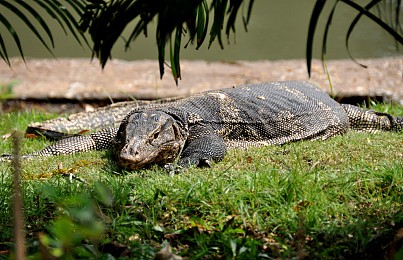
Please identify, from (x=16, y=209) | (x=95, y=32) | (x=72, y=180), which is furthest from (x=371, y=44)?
(x=16, y=209)

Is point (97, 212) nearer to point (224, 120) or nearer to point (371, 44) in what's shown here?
point (224, 120)

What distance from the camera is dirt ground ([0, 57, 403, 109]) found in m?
8.83

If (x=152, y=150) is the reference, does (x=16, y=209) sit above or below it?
above

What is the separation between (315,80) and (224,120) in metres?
3.16

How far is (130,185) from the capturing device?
4398mm

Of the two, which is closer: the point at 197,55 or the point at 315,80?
the point at 315,80

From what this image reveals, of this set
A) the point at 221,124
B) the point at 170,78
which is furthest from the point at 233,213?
the point at 170,78

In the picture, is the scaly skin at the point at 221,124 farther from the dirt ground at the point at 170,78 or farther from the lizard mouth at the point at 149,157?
the dirt ground at the point at 170,78

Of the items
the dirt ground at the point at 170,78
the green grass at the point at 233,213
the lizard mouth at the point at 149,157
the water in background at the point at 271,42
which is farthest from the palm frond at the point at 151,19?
the water in background at the point at 271,42

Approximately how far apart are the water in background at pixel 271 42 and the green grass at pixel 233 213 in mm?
8038

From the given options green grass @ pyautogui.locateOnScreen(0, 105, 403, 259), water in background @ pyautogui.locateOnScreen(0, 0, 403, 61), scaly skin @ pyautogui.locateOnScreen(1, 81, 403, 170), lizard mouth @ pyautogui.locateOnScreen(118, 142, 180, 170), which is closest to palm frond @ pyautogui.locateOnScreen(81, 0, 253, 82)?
green grass @ pyautogui.locateOnScreen(0, 105, 403, 259)

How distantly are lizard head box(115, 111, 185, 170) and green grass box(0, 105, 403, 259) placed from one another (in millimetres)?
509

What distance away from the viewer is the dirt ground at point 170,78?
8828 millimetres

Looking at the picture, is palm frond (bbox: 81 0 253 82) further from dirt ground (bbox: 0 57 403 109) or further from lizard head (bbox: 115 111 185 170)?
dirt ground (bbox: 0 57 403 109)
